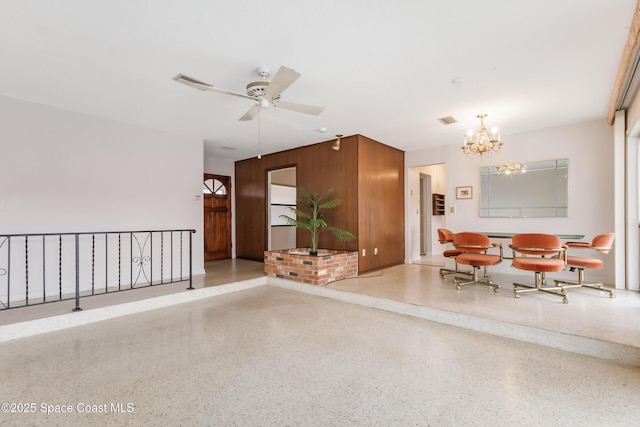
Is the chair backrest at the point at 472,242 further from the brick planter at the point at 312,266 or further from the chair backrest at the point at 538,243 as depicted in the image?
the brick planter at the point at 312,266

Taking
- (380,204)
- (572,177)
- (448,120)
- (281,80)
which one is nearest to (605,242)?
(572,177)

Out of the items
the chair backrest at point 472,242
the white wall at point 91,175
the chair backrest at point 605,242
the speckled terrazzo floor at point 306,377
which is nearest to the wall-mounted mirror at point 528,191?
the chair backrest at point 605,242

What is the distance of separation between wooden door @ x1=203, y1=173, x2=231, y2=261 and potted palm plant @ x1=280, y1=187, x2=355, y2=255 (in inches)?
89.3

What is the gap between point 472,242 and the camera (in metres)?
4.43

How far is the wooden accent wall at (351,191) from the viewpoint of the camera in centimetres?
552

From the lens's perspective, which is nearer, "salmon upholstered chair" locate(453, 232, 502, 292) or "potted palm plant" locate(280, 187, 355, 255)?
"salmon upholstered chair" locate(453, 232, 502, 292)

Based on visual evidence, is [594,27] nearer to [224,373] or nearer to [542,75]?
[542,75]

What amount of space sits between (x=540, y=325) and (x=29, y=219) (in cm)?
607

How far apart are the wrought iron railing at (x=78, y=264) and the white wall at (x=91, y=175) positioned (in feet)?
0.59

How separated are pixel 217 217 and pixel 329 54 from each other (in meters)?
5.58

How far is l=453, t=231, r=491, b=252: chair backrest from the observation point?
171 inches

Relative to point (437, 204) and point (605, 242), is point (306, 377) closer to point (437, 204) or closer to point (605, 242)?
point (605, 242)

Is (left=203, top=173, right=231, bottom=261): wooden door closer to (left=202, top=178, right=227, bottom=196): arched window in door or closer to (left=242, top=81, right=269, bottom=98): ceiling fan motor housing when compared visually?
(left=202, top=178, right=227, bottom=196): arched window in door

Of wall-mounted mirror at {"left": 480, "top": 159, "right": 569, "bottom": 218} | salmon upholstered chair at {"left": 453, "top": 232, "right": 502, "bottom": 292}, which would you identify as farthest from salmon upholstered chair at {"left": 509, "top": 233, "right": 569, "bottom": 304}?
wall-mounted mirror at {"left": 480, "top": 159, "right": 569, "bottom": 218}
